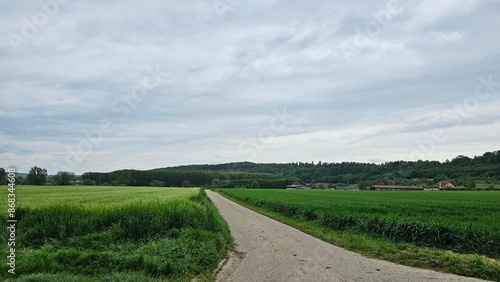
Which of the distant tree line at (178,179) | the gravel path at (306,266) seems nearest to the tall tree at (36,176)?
the distant tree line at (178,179)

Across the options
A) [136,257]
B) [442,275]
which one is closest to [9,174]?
[136,257]

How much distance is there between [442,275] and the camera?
9.05 metres

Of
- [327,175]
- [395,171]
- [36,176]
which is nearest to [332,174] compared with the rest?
[327,175]

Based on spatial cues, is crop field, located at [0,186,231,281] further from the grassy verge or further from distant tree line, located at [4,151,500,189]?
distant tree line, located at [4,151,500,189]

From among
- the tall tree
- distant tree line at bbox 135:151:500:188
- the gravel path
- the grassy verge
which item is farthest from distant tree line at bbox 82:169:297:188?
the grassy verge

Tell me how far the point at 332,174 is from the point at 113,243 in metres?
154

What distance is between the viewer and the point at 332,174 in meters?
159

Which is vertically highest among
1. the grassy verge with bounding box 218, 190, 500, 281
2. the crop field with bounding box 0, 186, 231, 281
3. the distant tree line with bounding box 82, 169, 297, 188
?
the distant tree line with bounding box 82, 169, 297, 188

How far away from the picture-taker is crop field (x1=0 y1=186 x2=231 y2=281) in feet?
26.7

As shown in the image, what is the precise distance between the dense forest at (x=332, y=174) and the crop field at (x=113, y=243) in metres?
78.7

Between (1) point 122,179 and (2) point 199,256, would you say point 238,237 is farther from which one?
(1) point 122,179

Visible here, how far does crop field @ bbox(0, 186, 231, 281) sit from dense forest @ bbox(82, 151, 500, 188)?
78.7m

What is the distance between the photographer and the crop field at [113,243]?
815 centimetres

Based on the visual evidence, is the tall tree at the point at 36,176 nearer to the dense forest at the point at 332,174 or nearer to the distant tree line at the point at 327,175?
the distant tree line at the point at 327,175
